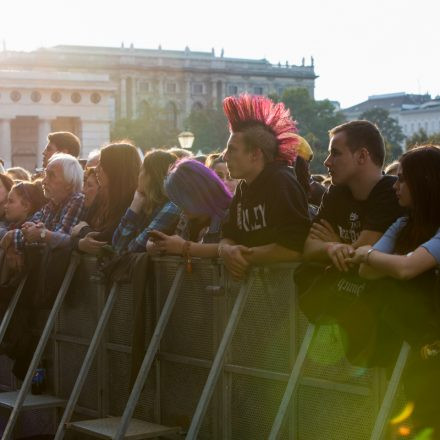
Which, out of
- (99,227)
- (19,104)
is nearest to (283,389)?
(99,227)

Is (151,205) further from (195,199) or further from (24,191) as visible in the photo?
(24,191)

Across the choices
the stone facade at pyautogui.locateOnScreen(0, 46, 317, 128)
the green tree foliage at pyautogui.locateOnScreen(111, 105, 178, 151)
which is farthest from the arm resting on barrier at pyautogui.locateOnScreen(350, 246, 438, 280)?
the stone facade at pyautogui.locateOnScreen(0, 46, 317, 128)

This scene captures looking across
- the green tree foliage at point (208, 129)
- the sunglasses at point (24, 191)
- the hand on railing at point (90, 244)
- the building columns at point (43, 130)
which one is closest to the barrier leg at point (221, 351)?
the hand on railing at point (90, 244)

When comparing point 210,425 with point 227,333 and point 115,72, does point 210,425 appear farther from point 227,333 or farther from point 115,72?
point 115,72

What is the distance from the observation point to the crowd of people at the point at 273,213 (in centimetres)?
475

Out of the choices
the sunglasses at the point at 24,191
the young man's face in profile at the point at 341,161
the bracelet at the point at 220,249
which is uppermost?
the young man's face in profile at the point at 341,161

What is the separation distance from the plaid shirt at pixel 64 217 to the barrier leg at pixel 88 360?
1.14 metres

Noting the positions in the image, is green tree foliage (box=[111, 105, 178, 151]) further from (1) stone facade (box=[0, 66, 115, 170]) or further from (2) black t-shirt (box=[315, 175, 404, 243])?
(2) black t-shirt (box=[315, 175, 404, 243])

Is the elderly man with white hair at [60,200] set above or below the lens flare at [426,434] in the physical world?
above

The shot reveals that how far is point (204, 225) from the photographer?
272 inches

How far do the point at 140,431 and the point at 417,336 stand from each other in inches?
96.1

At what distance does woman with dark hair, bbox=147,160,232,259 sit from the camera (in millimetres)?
6676

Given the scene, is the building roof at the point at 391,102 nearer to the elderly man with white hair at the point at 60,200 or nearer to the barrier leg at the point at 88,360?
the elderly man with white hair at the point at 60,200

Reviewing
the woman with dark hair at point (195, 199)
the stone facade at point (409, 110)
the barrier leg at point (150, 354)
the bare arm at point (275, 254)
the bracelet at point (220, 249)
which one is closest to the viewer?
the bare arm at point (275, 254)
